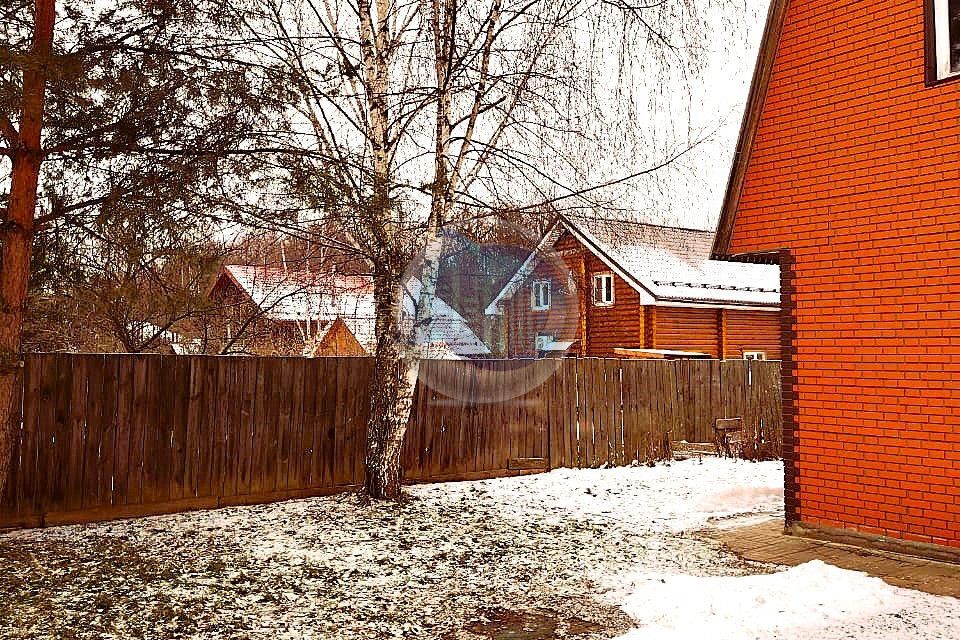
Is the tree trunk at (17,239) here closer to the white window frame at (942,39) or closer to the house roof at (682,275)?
the white window frame at (942,39)

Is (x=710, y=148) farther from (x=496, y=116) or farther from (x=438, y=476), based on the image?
(x=438, y=476)

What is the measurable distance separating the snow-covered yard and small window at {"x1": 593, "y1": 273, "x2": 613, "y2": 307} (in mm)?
15031

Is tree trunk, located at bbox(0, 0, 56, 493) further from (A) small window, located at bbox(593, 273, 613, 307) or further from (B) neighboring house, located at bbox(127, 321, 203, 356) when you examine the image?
(A) small window, located at bbox(593, 273, 613, 307)

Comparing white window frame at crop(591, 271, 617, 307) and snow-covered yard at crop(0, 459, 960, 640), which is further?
white window frame at crop(591, 271, 617, 307)

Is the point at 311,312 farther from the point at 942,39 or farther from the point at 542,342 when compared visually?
the point at 542,342

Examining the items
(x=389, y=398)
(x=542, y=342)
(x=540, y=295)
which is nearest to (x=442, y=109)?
(x=389, y=398)

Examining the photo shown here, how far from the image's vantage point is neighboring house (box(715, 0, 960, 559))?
21.9 ft

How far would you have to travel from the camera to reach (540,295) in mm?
25234

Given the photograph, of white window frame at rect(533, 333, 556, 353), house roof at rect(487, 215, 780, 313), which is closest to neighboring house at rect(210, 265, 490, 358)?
white window frame at rect(533, 333, 556, 353)

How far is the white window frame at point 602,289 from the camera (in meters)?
23.4

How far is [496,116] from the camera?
895 centimetres

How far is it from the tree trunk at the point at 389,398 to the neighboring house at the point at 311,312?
11.4 inches

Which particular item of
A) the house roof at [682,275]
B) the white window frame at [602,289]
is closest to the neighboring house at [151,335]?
the house roof at [682,275]

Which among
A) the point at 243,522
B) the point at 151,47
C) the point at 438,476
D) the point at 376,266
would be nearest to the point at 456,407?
the point at 438,476
